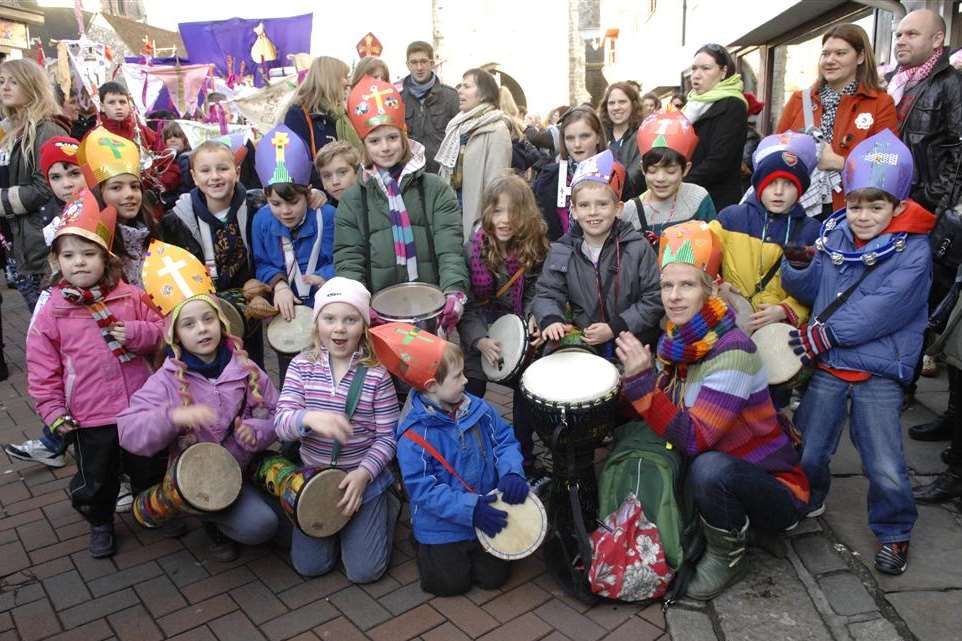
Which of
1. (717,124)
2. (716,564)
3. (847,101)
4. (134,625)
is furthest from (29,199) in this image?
(847,101)

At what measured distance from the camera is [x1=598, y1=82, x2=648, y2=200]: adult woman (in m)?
4.97

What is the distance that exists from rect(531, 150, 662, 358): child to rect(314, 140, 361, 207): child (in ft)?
5.54

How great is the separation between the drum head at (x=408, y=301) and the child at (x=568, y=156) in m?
1.46

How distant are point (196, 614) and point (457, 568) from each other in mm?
1138

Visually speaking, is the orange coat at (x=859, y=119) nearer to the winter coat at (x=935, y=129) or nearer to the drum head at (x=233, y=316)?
the winter coat at (x=935, y=129)

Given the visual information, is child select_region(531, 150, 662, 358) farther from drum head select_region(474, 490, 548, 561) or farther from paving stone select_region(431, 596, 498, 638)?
paving stone select_region(431, 596, 498, 638)

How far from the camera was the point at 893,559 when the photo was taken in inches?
118

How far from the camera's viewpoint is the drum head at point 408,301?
3.56 m

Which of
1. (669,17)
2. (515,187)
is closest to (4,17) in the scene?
(669,17)

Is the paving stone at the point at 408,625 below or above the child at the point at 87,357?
below

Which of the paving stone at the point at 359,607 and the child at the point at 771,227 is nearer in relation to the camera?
the paving stone at the point at 359,607

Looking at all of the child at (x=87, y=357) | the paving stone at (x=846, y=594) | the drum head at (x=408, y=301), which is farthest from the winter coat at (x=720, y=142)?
the child at (x=87, y=357)

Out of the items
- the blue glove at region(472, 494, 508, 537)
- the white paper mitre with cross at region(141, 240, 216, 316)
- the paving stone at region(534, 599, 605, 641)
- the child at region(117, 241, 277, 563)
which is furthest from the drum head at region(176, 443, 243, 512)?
the paving stone at region(534, 599, 605, 641)

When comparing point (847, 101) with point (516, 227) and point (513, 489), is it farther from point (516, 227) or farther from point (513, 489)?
point (513, 489)
